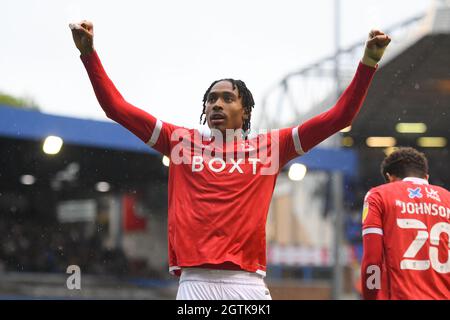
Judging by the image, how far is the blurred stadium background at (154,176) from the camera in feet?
26.2

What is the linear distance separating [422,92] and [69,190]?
19469mm

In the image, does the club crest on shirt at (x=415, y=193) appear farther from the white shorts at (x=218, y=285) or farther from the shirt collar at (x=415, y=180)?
the white shorts at (x=218, y=285)

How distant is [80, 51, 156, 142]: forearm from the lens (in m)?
4.11

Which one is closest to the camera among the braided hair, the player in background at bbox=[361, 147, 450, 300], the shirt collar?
the braided hair

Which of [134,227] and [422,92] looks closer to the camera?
[422,92]

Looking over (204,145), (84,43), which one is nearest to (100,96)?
(84,43)

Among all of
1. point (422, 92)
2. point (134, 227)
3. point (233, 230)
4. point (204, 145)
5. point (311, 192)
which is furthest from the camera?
point (311, 192)

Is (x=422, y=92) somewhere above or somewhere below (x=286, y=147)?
above

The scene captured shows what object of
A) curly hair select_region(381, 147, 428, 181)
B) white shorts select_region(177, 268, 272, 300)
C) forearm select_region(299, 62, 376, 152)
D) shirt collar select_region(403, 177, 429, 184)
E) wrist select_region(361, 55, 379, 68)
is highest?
wrist select_region(361, 55, 379, 68)

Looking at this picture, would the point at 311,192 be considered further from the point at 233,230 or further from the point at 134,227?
the point at 233,230

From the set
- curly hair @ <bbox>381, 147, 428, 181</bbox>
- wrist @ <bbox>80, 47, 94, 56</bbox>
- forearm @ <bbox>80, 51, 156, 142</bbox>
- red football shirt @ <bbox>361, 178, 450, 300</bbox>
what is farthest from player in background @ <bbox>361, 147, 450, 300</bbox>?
wrist @ <bbox>80, 47, 94, 56</bbox>

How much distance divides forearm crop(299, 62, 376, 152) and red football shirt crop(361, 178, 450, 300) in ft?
2.29

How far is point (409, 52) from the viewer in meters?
10.4

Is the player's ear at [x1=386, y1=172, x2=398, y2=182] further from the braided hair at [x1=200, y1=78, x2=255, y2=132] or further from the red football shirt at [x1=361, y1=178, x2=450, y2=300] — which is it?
the braided hair at [x1=200, y1=78, x2=255, y2=132]
